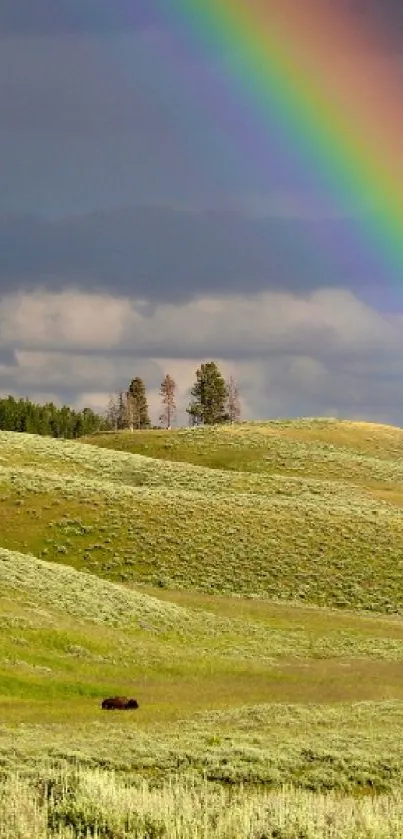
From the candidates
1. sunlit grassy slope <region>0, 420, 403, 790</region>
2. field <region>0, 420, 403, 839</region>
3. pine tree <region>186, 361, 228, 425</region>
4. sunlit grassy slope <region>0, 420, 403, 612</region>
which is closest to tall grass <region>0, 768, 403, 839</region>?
field <region>0, 420, 403, 839</region>

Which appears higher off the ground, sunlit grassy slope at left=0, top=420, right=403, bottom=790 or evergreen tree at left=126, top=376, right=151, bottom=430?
evergreen tree at left=126, top=376, right=151, bottom=430

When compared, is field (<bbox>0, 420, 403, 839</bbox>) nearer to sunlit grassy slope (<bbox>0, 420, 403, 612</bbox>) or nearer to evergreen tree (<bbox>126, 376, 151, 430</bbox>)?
sunlit grassy slope (<bbox>0, 420, 403, 612</bbox>)

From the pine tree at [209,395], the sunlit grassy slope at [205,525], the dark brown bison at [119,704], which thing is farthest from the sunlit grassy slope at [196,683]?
the pine tree at [209,395]

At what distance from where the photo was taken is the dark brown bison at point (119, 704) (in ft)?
109

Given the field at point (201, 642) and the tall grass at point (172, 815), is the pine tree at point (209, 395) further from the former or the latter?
the tall grass at point (172, 815)

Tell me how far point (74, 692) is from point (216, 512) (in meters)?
41.3

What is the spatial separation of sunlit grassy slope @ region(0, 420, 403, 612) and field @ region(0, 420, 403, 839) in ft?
0.64

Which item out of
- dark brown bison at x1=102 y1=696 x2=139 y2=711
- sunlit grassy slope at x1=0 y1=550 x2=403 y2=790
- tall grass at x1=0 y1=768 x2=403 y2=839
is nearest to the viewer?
tall grass at x1=0 y1=768 x2=403 y2=839

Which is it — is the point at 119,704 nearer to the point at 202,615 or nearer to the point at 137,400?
the point at 202,615

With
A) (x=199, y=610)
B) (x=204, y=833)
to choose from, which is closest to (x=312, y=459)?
(x=199, y=610)

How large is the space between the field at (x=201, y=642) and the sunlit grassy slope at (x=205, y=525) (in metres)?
0.20

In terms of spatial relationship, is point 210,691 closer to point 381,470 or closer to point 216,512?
point 216,512

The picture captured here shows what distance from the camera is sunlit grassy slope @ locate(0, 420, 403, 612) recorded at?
6688cm

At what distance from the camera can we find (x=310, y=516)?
79.1 m
